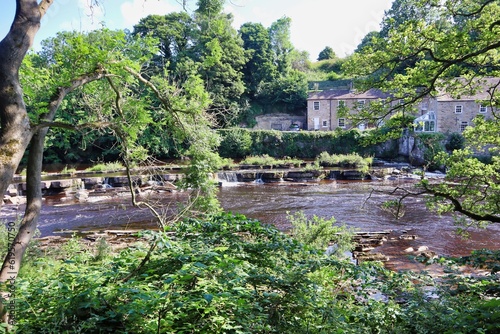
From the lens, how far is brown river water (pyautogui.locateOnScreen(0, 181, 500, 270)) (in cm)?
1233

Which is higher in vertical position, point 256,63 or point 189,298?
point 256,63

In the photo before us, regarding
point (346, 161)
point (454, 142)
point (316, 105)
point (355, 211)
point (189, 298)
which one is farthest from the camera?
point (316, 105)

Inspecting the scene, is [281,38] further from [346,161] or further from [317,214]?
[317,214]

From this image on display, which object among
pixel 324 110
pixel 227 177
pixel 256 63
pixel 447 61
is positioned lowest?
pixel 227 177

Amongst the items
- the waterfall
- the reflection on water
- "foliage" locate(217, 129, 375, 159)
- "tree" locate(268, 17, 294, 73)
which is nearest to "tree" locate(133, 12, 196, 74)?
"foliage" locate(217, 129, 375, 159)

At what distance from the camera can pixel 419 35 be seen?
632cm

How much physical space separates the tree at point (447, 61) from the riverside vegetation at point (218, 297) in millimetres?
2793

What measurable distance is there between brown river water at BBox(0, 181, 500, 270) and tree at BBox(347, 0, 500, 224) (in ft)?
12.3

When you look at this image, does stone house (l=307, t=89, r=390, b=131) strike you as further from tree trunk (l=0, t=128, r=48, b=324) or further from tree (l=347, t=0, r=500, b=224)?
tree trunk (l=0, t=128, r=48, b=324)

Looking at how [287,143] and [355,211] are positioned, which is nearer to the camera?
[355,211]

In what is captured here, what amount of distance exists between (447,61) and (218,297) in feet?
18.2

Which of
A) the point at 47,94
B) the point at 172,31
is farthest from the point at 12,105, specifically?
the point at 172,31

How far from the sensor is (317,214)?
16594 mm

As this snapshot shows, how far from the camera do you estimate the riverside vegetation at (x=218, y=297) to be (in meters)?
2.95
